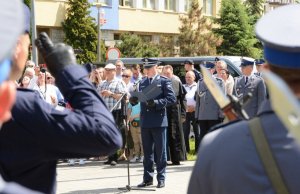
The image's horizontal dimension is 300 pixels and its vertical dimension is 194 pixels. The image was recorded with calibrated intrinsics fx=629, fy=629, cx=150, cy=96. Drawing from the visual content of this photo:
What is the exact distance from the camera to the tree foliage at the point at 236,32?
49.6 m

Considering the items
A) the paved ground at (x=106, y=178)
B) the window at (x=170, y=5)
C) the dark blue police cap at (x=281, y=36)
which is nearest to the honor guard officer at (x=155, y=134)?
the paved ground at (x=106, y=178)

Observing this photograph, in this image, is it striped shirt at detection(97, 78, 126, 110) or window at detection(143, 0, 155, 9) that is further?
window at detection(143, 0, 155, 9)

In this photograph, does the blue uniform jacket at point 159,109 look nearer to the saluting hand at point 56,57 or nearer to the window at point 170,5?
the saluting hand at point 56,57

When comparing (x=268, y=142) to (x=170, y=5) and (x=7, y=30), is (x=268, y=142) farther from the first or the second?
(x=170, y=5)

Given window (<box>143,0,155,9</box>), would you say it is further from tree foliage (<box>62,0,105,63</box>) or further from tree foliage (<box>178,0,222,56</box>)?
tree foliage (<box>62,0,105,63</box>)

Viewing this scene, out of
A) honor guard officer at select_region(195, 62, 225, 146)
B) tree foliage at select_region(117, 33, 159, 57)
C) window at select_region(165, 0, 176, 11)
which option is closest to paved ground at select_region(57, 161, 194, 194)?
honor guard officer at select_region(195, 62, 225, 146)

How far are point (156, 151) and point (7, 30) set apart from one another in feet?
26.9

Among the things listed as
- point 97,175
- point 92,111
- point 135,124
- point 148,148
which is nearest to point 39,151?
point 92,111

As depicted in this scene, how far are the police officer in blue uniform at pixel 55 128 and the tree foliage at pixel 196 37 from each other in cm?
4289

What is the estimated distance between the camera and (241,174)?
6.56 ft

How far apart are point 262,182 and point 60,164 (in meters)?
10.9

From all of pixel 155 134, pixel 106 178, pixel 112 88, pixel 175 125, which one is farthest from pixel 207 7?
pixel 155 134

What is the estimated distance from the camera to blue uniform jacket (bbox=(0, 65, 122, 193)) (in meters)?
2.38

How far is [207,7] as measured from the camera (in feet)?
192
